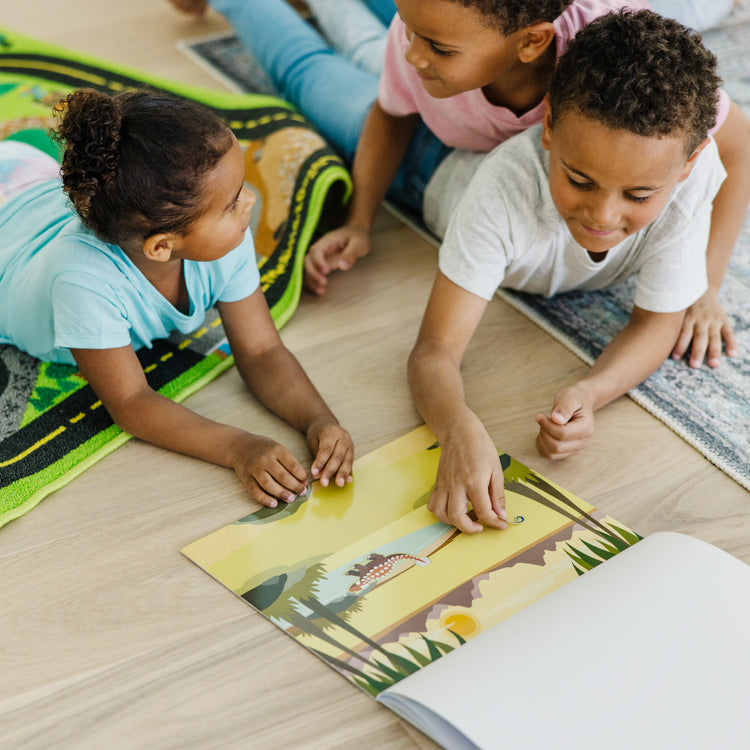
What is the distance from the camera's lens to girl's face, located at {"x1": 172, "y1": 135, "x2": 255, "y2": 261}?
32.5 inches

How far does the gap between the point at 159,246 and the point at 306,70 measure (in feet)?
2.38

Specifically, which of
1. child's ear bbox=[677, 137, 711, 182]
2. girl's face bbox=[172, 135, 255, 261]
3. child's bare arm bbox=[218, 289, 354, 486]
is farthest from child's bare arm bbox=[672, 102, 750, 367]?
girl's face bbox=[172, 135, 255, 261]

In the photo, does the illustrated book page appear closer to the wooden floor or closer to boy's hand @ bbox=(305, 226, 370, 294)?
the wooden floor

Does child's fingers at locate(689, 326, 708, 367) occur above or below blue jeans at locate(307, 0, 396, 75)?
below

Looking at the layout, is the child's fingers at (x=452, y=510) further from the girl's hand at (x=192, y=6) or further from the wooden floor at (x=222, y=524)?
the girl's hand at (x=192, y=6)

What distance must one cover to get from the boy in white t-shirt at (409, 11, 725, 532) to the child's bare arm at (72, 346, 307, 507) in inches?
6.8

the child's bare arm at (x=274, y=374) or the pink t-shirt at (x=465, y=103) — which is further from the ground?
the pink t-shirt at (x=465, y=103)

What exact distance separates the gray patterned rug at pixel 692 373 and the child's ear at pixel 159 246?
19.5 inches

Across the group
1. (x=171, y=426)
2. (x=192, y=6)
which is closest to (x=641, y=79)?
(x=171, y=426)

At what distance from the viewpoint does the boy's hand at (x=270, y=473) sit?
2.84ft

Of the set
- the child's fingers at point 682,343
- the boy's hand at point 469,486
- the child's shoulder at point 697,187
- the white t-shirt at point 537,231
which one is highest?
the child's shoulder at point 697,187

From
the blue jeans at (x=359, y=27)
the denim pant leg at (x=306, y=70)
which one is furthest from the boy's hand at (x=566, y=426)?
the blue jeans at (x=359, y=27)

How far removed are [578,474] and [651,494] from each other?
0.08 metres

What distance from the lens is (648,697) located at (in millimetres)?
647
